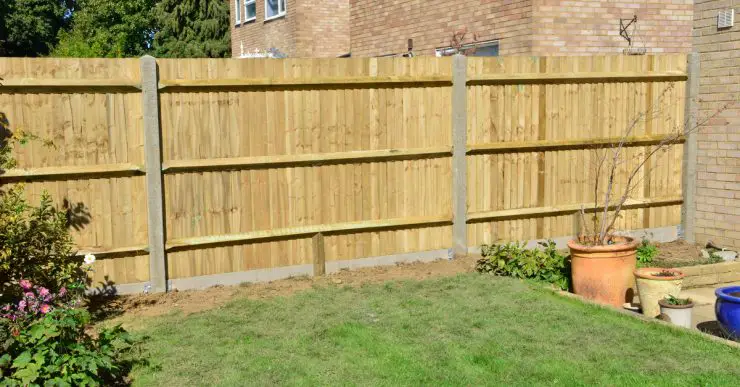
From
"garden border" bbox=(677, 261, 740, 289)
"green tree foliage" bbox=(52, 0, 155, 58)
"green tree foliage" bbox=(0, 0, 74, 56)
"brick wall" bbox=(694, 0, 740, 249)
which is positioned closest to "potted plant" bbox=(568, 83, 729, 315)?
"brick wall" bbox=(694, 0, 740, 249)

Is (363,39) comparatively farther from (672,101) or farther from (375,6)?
(672,101)

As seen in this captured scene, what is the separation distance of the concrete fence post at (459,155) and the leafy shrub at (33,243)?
4.53 metres

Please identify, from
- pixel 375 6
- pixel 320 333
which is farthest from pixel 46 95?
pixel 375 6

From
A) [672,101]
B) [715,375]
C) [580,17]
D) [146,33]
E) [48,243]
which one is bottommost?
[715,375]

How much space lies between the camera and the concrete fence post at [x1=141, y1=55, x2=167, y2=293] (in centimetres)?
800

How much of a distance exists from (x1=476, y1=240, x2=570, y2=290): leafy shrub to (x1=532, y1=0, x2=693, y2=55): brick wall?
4.72 metres

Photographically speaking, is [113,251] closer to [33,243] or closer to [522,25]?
[33,243]

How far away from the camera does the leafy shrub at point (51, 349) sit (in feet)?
16.0

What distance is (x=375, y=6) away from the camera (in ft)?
56.2

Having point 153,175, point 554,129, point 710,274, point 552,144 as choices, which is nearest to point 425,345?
point 153,175

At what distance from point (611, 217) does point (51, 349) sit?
306 inches

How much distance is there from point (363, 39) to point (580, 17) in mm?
6034

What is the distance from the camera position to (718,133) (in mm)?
10461

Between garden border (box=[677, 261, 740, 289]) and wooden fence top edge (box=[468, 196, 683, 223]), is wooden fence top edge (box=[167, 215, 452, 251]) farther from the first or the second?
garden border (box=[677, 261, 740, 289])
